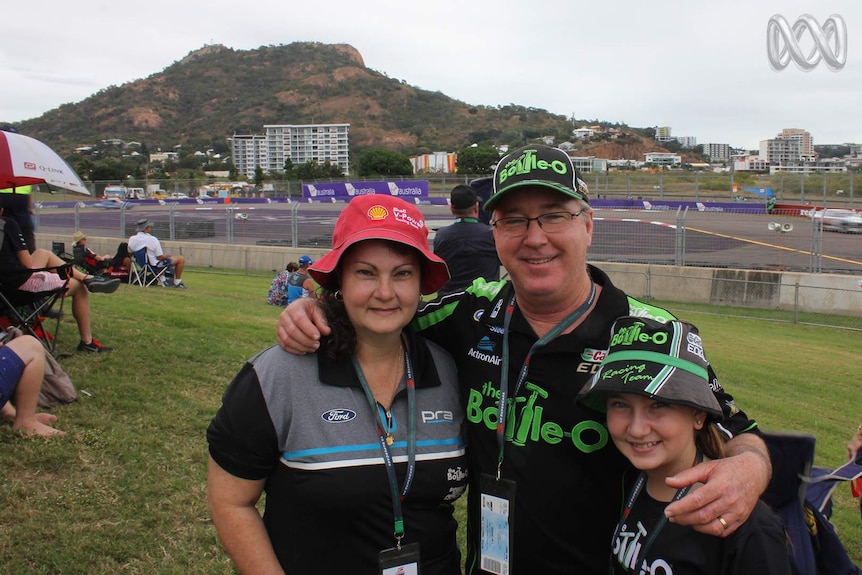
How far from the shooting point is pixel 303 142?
174250 millimetres

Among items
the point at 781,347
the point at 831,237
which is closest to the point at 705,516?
the point at 781,347

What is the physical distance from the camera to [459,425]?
2.26 m

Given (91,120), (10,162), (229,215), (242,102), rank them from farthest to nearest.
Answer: (242,102)
(91,120)
(229,215)
(10,162)

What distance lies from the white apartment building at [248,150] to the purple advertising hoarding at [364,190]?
387 ft

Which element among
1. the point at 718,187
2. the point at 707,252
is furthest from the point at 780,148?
the point at 707,252

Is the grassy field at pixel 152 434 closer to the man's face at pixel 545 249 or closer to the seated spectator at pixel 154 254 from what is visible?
the man's face at pixel 545 249

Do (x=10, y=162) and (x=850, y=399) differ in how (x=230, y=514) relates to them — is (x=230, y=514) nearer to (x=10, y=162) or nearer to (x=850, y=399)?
(x=10, y=162)

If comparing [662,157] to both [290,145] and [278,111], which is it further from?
[278,111]

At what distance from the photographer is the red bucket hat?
2.11 meters

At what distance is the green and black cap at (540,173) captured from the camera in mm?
2191

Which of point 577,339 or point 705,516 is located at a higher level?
point 577,339

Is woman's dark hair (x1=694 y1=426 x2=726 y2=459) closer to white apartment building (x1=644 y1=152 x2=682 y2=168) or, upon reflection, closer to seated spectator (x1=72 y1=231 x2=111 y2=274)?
seated spectator (x1=72 y1=231 x2=111 y2=274)

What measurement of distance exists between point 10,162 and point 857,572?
23.1 ft

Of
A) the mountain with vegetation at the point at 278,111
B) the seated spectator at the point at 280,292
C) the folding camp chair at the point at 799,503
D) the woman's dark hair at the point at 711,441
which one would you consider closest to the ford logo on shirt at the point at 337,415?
the woman's dark hair at the point at 711,441
